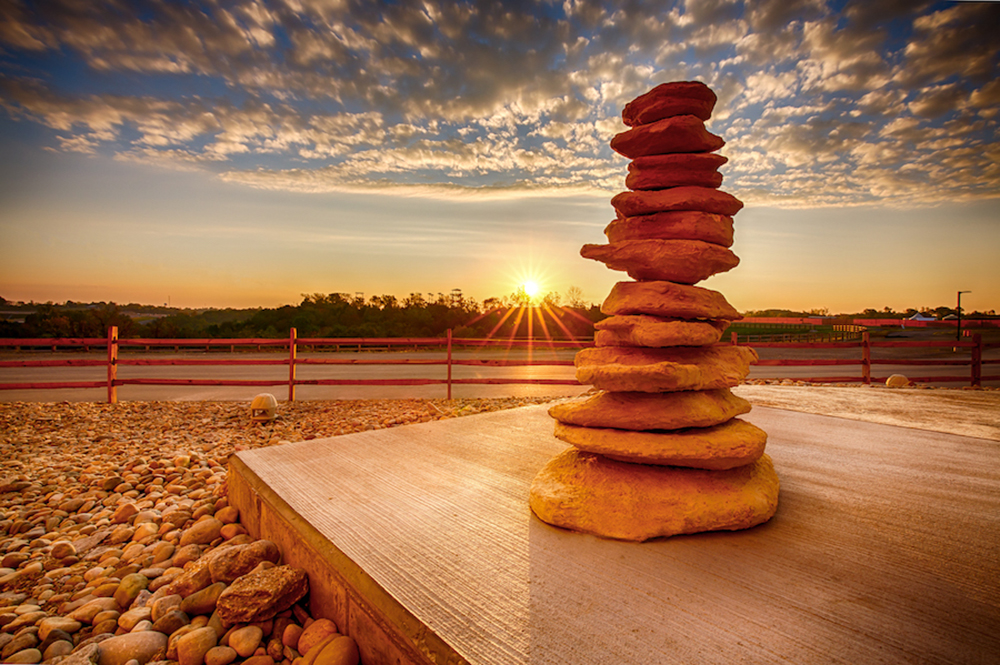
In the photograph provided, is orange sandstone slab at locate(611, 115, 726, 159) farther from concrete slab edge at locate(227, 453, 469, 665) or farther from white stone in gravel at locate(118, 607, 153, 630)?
white stone in gravel at locate(118, 607, 153, 630)

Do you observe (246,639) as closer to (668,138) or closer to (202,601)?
(202,601)

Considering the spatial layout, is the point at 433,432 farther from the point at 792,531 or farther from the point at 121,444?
the point at 121,444

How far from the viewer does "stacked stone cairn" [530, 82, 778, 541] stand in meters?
2.29

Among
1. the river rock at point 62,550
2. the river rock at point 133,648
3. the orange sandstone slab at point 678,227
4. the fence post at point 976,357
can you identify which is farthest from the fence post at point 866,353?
the river rock at point 62,550

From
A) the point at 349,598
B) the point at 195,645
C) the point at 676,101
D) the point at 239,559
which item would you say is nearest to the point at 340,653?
the point at 349,598

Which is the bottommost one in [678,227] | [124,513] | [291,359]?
[124,513]

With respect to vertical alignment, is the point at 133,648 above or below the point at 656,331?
below

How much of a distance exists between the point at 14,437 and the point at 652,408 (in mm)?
7575

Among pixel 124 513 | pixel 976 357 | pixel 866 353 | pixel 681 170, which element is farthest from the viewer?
pixel 976 357

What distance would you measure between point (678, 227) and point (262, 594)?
290cm

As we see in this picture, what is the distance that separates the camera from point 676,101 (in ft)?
8.57

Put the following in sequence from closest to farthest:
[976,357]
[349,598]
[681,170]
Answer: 1. [349,598]
2. [681,170]
3. [976,357]

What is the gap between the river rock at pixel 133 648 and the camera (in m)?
2.10

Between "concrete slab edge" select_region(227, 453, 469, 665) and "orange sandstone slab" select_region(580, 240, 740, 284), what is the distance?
205 centimetres
